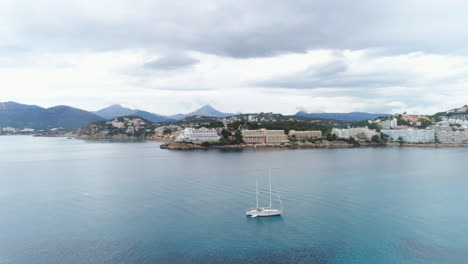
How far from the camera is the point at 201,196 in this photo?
13.7 meters

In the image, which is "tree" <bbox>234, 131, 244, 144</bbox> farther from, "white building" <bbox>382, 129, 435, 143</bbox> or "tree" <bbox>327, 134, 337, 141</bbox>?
"white building" <bbox>382, 129, 435, 143</bbox>

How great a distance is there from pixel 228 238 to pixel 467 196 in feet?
38.3

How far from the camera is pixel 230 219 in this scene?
10609mm

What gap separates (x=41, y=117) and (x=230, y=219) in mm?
137801

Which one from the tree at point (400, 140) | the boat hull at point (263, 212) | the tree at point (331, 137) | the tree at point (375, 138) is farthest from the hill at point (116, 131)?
the boat hull at point (263, 212)

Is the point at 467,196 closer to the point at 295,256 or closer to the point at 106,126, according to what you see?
the point at 295,256

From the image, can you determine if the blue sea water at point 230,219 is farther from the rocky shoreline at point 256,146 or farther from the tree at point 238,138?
the tree at point 238,138

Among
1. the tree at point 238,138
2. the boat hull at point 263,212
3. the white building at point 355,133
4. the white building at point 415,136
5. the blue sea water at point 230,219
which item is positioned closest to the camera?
the blue sea water at point 230,219

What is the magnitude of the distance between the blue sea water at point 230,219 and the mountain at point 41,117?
105082 mm

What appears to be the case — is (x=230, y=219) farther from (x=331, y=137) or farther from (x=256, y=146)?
(x=331, y=137)

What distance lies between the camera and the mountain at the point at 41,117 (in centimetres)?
11207

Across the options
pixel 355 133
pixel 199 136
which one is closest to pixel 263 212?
pixel 199 136

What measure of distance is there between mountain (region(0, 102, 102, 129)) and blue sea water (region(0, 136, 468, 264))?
105 meters

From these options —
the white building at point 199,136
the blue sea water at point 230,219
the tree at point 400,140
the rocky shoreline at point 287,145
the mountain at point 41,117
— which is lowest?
the blue sea water at point 230,219
